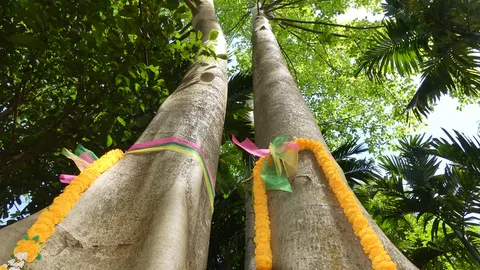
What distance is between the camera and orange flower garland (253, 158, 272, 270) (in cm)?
116

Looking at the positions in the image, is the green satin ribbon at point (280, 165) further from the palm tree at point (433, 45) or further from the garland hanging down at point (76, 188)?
the palm tree at point (433, 45)

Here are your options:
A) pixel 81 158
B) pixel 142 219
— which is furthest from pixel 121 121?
pixel 142 219

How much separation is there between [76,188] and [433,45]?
4.54 metres

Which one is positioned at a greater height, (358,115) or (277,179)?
(358,115)

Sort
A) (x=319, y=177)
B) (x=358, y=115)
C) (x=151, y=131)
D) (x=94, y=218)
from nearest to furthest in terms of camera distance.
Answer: (x=94, y=218)
(x=319, y=177)
(x=151, y=131)
(x=358, y=115)

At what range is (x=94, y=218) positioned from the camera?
111 cm

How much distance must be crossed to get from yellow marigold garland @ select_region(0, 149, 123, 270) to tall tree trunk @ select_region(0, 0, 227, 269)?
0.7 inches

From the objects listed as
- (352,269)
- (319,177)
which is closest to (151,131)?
(319,177)

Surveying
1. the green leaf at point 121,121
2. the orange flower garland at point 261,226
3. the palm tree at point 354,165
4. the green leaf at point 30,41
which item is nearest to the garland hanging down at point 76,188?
the orange flower garland at point 261,226

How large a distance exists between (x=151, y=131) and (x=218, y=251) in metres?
3.10

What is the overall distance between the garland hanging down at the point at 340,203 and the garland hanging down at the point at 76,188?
8.3 inches

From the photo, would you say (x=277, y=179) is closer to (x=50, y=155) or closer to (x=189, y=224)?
(x=189, y=224)

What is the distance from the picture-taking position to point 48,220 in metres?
1.02

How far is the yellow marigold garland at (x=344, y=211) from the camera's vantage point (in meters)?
0.99
